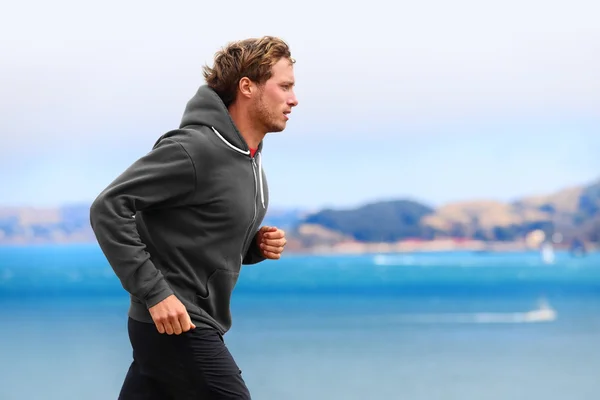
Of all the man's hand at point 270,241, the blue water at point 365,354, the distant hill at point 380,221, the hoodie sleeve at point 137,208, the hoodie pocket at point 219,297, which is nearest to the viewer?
the hoodie sleeve at point 137,208

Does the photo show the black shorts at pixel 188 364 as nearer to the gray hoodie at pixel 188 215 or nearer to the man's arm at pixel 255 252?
the gray hoodie at pixel 188 215

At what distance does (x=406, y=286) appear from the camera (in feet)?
128

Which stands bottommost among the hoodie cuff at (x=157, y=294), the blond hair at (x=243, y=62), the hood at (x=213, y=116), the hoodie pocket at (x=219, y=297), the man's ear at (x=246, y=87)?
the hoodie cuff at (x=157, y=294)

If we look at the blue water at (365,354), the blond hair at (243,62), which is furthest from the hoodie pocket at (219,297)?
the blue water at (365,354)

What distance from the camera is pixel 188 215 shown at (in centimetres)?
221

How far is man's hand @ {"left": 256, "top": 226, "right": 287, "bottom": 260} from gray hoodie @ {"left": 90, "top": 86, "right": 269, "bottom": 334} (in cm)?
16

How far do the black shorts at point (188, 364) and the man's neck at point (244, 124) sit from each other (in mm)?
420

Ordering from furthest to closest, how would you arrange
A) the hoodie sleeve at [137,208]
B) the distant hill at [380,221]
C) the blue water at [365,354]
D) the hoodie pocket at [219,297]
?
the distant hill at [380,221]
the blue water at [365,354]
the hoodie pocket at [219,297]
the hoodie sleeve at [137,208]

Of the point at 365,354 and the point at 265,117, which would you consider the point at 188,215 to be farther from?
the point at 365,354

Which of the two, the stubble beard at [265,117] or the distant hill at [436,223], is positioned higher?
the distant hill at [436,223]

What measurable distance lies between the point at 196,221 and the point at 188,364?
11.5 inches

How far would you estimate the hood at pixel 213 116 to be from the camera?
226cm

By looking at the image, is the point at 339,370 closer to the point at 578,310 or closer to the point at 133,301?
the point at 133,301

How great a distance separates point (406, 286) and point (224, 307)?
1464 inches
